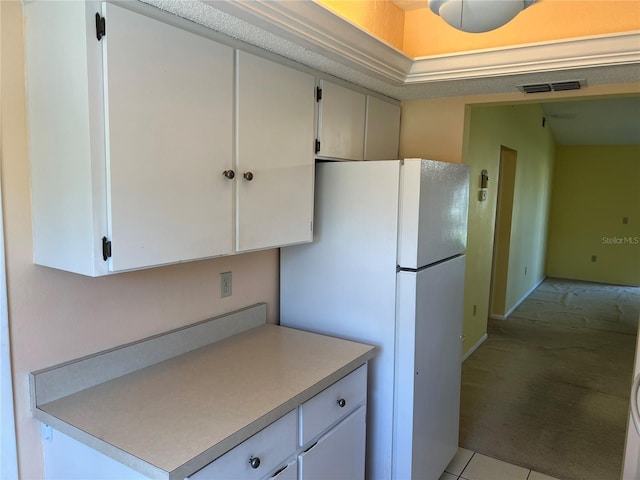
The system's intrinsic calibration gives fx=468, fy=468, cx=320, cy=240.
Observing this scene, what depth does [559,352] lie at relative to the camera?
4516 mm

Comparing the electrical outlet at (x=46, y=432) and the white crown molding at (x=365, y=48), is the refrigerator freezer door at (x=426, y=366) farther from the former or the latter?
the electrical outlet at (x=46, y=432)

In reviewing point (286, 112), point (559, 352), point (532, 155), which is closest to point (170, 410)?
point (286, 112)

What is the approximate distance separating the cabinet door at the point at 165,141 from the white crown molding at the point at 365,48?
0.12 meters

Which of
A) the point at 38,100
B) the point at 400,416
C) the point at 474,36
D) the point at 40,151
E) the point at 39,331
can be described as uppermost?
the point at 474,36

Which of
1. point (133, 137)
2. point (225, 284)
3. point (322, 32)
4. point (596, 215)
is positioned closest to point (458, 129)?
point (322, 32)

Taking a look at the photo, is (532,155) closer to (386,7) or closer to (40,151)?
(386,7)

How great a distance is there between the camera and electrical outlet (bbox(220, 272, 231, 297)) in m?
2.07

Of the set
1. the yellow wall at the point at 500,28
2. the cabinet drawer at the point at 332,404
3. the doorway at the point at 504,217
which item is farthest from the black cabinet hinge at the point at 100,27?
the doorway at the point at 504,217

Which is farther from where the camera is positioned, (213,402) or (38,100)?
(213,402)

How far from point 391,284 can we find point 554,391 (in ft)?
7.90

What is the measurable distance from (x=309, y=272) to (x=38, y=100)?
1329 millimetres

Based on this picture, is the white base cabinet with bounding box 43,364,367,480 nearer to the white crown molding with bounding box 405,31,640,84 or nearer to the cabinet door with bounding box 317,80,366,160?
the cabinet door with bounding box 317,80,366,160

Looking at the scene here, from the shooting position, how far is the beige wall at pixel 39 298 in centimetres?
134

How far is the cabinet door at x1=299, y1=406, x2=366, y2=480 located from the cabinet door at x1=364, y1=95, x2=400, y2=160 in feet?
4.29
